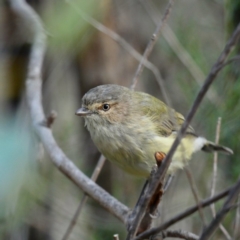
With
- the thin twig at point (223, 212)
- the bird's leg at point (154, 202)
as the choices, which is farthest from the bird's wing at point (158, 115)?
the thin twig at point (223, 212)

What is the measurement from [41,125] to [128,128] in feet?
2.45

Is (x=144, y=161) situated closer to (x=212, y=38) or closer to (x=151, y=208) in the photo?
(x=151, y=208)

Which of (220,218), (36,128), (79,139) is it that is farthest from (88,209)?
(220,218)

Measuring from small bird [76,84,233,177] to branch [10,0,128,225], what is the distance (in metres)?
0.26

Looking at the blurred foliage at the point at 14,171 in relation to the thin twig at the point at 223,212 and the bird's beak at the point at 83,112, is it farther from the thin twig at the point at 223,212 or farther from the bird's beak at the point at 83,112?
the thin twig at the point at 223,212

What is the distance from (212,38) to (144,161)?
3.43 m

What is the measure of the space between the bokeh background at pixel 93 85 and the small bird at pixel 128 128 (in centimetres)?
47

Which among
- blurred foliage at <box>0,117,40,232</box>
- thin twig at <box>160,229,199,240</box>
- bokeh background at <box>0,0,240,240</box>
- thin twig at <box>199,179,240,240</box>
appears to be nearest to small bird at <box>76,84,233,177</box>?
bokeh background at <box>0,0,240,240</box>

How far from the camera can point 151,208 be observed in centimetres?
271

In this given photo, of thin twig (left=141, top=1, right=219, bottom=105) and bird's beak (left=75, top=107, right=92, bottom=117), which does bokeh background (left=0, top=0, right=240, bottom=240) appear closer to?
thin twig (left=141, top=1, right=219, bottom=105)

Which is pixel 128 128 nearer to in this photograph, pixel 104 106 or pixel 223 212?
pixel 104 106

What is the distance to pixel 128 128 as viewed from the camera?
382 centimetres

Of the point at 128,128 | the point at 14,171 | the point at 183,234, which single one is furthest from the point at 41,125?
the point at 183,234

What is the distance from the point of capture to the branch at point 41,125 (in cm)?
350
